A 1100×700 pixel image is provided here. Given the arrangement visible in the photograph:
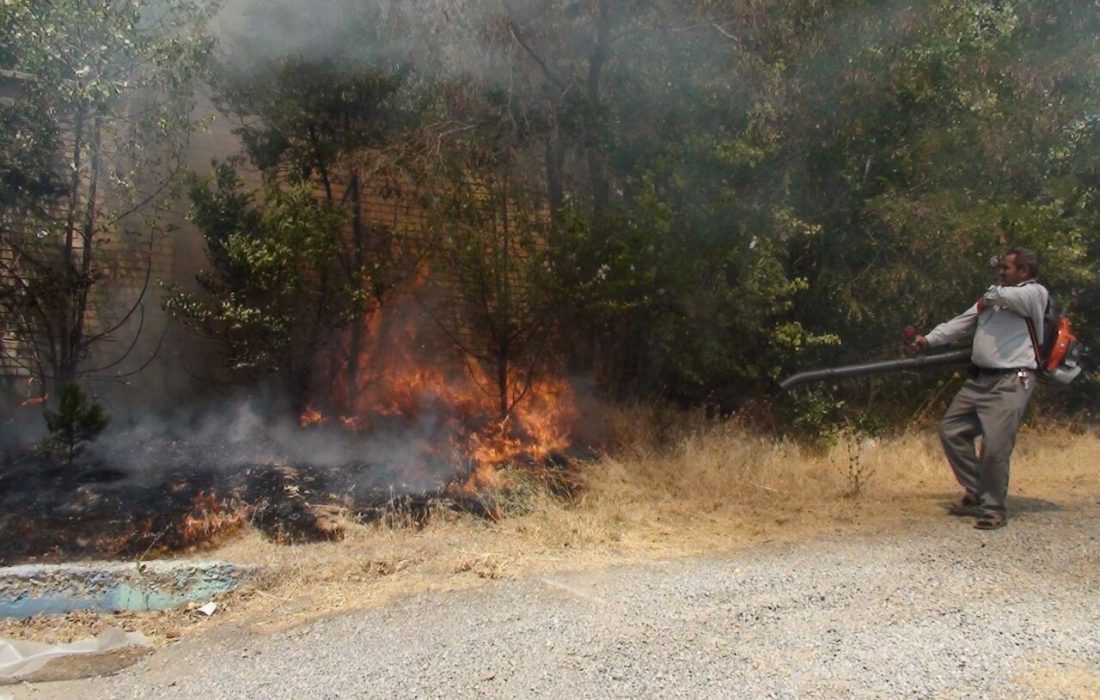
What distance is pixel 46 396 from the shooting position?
7.54 meters

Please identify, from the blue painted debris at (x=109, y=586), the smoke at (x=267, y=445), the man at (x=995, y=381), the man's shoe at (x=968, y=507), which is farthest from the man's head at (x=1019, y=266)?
the blue painted debris at (x=109, y=586)

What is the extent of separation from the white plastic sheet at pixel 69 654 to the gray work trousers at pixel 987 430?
486cm

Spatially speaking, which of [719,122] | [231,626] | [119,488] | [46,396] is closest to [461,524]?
[231,626]

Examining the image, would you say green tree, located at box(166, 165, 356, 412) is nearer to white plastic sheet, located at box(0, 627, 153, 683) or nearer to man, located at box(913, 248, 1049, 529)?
white plastic sheet, located at box(0, 627, 153, 683)

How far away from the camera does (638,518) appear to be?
655cm

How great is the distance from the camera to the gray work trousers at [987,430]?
20.0 ft

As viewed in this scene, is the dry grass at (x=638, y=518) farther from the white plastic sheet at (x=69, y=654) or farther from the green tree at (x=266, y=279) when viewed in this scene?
the green tree at (x=266, y=279)

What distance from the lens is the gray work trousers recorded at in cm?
610

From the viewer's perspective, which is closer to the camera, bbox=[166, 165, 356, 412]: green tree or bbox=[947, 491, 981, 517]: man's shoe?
bbox=[947, 491, 981, 517]: man's shoe

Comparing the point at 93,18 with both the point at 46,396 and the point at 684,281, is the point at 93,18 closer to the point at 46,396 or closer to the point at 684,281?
the point at 46,396

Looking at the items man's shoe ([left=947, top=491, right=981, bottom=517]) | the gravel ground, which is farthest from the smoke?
man's shoe ([left=947, top=491, right=981, bottom=517])

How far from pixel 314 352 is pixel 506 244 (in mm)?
1853

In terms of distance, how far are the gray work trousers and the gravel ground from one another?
0.61 m

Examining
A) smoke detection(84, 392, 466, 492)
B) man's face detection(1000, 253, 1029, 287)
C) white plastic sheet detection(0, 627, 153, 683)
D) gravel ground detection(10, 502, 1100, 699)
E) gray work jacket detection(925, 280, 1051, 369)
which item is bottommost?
white plastic sheet detection(0, 627, 153, 683)
